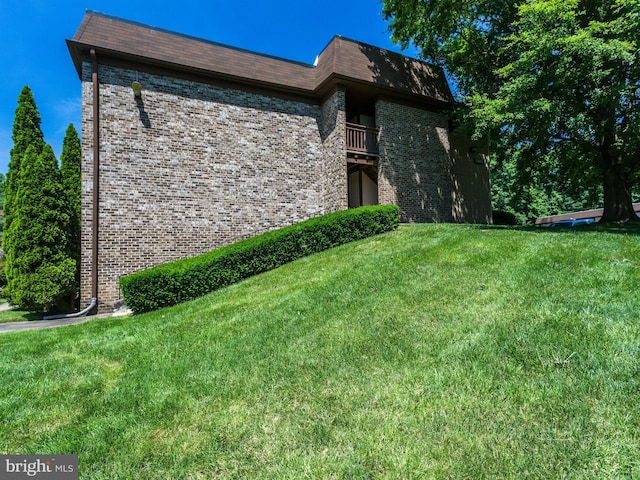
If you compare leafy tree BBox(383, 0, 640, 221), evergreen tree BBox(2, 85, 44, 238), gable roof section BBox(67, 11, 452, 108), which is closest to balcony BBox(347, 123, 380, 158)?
gable roof section BBox(67, 11, 452, 108)

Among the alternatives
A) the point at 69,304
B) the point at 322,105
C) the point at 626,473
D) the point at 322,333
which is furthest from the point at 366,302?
the point at 69,304

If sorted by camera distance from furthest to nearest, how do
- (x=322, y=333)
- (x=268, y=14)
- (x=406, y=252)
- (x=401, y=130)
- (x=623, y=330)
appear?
(x=401, y=130) < (x=268, y=14) < (x=406, y=252) < (x=322, y=333) < (x=623, y=330)

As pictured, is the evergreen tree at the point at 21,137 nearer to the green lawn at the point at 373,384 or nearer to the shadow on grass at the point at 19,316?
the shadow on grass at the point at 19,316

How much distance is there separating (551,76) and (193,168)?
370 inches

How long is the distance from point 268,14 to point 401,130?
595 cm

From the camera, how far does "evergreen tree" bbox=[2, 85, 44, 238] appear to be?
34.7 feet

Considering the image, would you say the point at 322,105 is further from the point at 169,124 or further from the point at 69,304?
the point at 69,304

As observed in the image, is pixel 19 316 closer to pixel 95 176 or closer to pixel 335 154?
pixel 95 176

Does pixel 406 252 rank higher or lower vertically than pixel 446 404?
higher

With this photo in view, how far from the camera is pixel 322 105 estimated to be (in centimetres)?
1182

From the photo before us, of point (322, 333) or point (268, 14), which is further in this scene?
point (268, 14)

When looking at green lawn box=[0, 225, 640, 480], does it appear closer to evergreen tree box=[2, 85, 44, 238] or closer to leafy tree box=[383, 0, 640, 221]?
leafy tree box=[383, 0, 640, 221]

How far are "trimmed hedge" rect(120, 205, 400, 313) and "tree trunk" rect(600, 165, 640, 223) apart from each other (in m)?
7.06

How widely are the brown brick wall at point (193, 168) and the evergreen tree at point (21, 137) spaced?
11.8 feet
